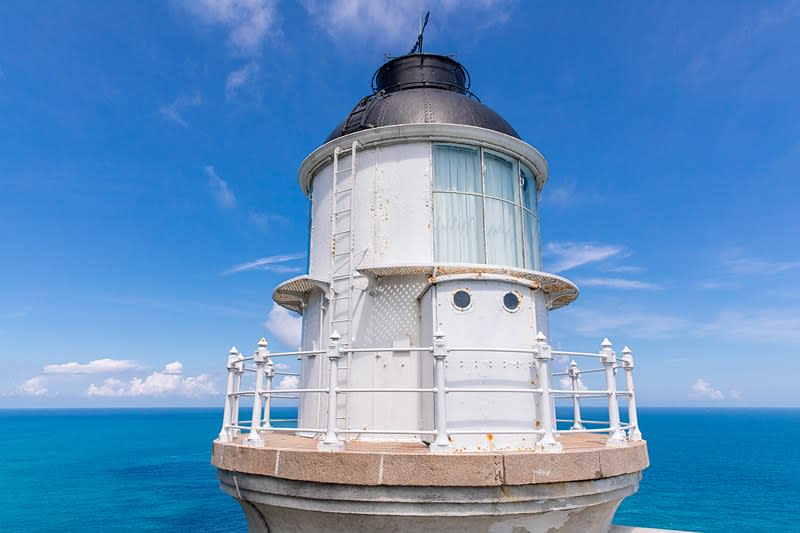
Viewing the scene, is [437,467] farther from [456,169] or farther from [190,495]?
[190,495]

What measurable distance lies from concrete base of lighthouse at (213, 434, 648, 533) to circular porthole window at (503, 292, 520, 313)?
2038 mm

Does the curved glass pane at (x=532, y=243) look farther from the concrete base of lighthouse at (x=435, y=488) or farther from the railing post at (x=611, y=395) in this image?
the concrete base of lighthouse at (x=435, y=488)

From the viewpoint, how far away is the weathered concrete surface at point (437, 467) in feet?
18.1

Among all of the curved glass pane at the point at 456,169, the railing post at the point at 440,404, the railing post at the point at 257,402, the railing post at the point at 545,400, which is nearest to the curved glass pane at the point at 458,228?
the curved glass pane at the point at 456,169

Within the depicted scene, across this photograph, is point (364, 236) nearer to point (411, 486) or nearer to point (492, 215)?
point (492, 215)

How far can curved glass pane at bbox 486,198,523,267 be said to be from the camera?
8.83 meters

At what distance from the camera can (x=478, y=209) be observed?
29.3ft

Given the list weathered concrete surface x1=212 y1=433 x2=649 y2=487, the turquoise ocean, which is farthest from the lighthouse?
the turquoise ocean

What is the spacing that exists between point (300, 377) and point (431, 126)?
5.06 metres

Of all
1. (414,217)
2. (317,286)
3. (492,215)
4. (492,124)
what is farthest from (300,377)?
(492,124)

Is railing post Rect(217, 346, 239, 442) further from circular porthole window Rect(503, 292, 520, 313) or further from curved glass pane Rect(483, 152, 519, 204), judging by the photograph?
curved glass pane Rect(483, 152, 519, 204)

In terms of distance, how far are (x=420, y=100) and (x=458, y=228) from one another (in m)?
2.55

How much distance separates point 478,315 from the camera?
7121mm

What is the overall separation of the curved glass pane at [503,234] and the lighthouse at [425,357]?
30 mm
